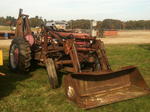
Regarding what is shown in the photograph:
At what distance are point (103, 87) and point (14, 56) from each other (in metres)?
3.48

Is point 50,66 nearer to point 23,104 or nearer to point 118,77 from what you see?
point 23,104

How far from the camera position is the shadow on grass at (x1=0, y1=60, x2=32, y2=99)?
5.32 metres

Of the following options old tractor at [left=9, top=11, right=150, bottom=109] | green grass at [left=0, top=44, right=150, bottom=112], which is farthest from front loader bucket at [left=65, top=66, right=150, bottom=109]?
green grass at [left=0, top=44, right=150, bottom=112]

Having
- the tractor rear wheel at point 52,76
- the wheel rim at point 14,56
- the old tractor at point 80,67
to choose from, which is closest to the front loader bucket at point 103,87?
the old tractor at point 80,67

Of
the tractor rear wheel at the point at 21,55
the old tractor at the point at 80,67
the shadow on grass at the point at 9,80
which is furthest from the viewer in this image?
the tractor rear wheel at the point at 21,55

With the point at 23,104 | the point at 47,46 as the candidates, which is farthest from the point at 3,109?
the point at 47,46

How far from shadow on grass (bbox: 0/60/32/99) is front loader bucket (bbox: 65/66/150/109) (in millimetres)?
1564

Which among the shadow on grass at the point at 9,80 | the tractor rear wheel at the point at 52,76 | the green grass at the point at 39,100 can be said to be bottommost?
the green grass at the point at 39,100

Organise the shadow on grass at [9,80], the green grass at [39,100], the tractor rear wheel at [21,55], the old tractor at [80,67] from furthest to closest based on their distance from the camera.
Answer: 1. the tractor rear wheel at [21,55]
2. the shadow on grass at [9,80]
3. the old tractor at [80,67]
4. the green grass at [39,100]

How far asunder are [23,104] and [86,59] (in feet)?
7.50

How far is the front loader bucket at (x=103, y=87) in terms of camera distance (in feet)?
15.3

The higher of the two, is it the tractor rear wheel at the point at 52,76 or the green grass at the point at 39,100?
the tractor rear wheel at the point at 52,76

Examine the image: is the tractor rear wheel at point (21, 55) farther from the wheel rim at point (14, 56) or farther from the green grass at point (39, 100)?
the green grass at point (39, 100)

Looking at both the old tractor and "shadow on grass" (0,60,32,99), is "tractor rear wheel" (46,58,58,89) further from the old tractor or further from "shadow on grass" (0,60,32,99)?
"shadow on grass" (0,60,32,99)
